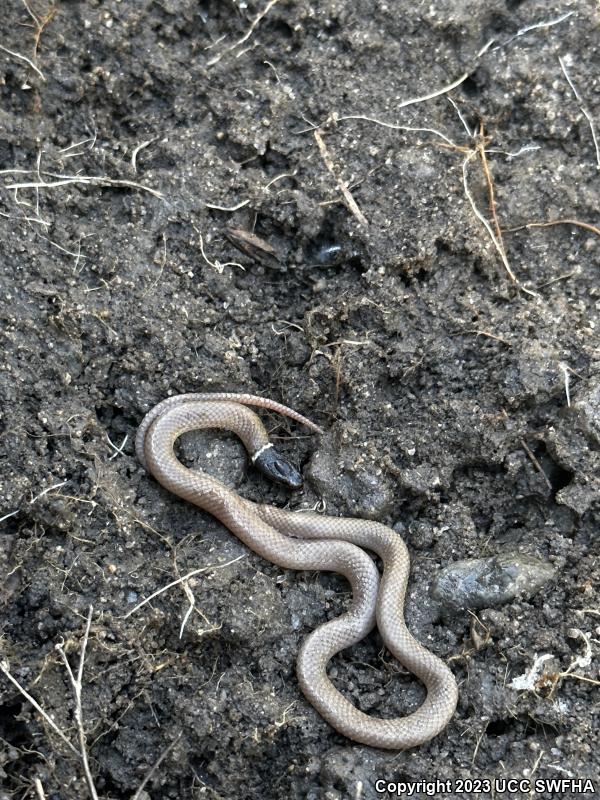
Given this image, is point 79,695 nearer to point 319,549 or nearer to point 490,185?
point 319,549

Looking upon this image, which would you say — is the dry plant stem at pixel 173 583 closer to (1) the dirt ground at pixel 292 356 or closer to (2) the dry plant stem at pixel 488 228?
(1) the dirt ground at pixel 292 356

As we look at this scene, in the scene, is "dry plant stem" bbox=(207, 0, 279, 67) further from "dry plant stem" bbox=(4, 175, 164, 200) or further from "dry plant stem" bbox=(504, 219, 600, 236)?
"dry plant stem" bbox=(504, 219, 600, 236)

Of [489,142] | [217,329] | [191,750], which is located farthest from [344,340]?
[191,750]

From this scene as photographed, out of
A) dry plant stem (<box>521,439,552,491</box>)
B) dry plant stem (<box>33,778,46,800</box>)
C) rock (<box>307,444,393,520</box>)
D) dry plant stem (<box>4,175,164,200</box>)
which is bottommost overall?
dry plant stem (<box>33,778,46,800</box>)

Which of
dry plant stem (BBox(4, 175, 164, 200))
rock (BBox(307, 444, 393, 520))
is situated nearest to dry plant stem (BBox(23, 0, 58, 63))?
dry plant stem (BBox(4, 175, 164, 200))

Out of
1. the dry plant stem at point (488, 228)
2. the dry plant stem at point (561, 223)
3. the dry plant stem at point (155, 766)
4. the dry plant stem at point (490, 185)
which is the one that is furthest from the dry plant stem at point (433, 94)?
the dry plant stem at point (155, 766)

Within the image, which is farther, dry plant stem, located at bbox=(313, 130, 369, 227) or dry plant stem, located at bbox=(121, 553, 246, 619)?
dry plant stem, located at bbox=(313, 130, 369, 227)

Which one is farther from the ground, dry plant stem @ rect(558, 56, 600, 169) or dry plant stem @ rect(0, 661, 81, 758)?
dry plant stem @ rect(558, 56, 600, 169)
